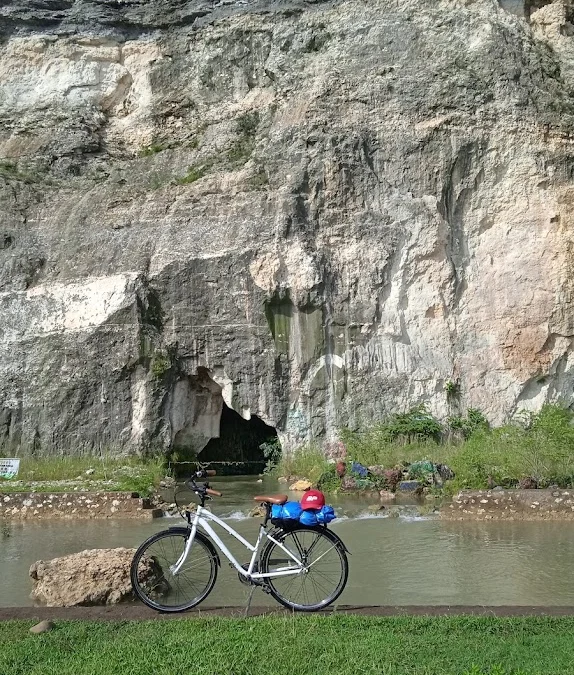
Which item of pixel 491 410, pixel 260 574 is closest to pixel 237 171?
pixel 491 410

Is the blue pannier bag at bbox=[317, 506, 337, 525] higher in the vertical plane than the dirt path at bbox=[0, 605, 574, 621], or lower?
higher

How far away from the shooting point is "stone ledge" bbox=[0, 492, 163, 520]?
37.8 ft

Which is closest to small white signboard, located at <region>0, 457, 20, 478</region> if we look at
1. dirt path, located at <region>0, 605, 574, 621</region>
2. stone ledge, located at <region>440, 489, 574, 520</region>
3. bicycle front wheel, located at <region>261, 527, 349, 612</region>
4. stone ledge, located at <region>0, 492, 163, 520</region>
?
stone ledge, located at <region>0, 492, 163, 520</region>

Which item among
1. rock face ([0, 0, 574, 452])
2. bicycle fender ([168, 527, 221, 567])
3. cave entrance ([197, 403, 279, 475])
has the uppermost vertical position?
rock face ([0, 0, 574, 452])

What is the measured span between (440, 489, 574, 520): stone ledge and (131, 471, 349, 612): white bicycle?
16.8ft

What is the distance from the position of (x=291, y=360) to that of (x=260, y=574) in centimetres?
1314

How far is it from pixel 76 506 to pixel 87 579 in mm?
5738

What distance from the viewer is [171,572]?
589 cm

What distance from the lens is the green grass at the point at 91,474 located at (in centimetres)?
1352

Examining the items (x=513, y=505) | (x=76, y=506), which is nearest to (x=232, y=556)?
(x=513, y=505)

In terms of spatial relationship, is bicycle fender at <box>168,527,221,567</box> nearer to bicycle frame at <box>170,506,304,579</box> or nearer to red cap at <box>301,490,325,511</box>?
bicycle frame at <box>170,506,304,579</box>

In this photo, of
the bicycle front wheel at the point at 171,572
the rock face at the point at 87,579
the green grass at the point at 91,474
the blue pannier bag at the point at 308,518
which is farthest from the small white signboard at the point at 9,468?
the blue pannier bag at the point at 308,518

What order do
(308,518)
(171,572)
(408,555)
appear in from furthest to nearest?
(408,555)
(171,572)
(308,518)

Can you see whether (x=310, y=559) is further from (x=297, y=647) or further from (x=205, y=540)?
(x=297, y=647)
